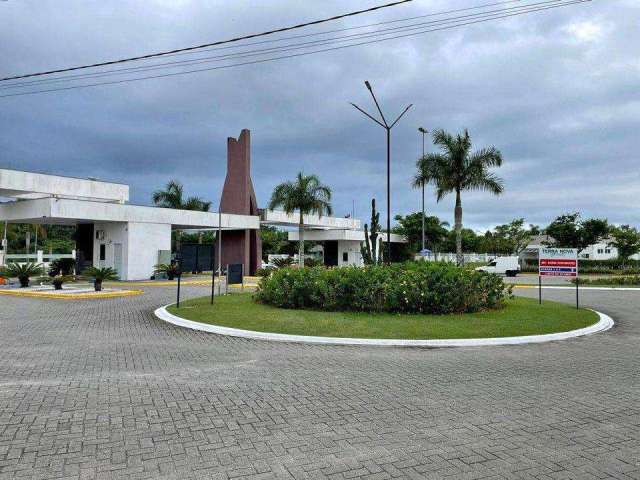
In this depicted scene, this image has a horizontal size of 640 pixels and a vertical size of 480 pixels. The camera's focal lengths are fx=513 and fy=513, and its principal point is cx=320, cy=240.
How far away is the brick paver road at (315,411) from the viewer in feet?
14.3

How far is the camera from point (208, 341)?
36.5 feet

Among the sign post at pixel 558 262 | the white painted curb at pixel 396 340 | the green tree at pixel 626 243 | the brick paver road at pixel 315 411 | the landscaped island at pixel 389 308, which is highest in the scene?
the green tree at pixel 626 243

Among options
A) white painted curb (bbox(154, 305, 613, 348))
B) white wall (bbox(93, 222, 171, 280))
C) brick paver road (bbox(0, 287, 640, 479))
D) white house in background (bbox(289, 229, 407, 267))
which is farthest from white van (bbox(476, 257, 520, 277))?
brick paver road (bbox(0, 287, 640, 479))

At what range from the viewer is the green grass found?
39.0ft

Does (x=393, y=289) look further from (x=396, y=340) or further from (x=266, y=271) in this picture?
(x=266, y=271)

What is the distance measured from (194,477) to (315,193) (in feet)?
126

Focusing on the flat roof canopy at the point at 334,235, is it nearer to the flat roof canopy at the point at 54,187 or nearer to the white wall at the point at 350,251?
the white wall at the point at 350,251

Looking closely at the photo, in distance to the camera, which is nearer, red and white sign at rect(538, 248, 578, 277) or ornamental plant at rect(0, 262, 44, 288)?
red and white sign at rect(538, 248, 578, 277)

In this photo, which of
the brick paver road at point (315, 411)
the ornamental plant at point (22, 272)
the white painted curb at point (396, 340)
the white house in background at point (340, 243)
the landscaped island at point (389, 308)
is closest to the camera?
the brick paver road at point (315, 411)

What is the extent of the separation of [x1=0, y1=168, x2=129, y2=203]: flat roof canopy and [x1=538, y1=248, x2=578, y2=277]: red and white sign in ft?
89.5

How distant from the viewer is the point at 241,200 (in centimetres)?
4262

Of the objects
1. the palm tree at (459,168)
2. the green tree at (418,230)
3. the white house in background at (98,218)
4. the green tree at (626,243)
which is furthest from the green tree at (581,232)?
the white house in background at (98,218)

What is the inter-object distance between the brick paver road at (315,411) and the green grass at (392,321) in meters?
1.51

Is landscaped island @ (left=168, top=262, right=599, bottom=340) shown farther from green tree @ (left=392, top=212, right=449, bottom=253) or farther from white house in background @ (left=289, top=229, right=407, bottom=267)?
green tree @ (left=392, top=212, right=449, bottom=253)
